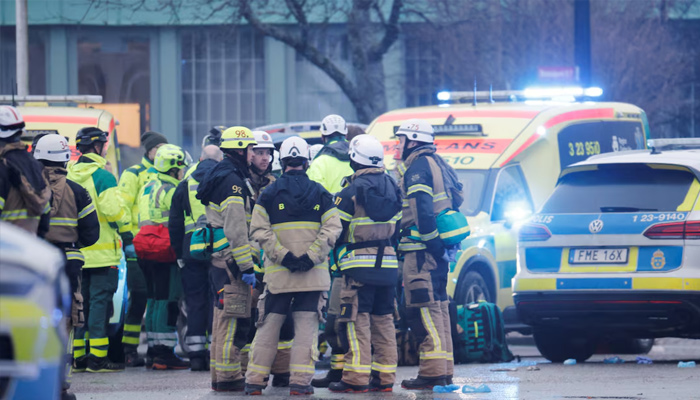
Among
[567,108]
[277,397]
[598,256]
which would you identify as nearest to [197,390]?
[277,397]

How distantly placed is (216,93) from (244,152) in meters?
22.9

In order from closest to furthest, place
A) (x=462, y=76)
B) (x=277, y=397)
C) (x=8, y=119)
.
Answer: (x=8, y=119)
(x=277, y=397)
(x=462, y=76)

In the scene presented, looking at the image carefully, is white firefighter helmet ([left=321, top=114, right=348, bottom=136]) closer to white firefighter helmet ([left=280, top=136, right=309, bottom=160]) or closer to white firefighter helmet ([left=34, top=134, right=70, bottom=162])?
white firefighter helmet ([left=280, top=136, right=309, bottom=160])

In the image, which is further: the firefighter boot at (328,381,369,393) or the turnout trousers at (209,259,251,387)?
the turnout trousers at (209,259,251,387)

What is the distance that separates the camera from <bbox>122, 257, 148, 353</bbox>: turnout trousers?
11.7m

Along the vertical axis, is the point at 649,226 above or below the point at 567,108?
Result: below

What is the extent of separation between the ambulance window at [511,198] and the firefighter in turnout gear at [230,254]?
13.6ft

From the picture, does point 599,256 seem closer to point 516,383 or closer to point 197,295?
point 516,383

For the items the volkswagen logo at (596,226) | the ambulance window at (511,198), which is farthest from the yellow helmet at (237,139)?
the ambulance window at (511,198)

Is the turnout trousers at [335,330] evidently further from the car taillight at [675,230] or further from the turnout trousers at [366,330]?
the car taillight at [675,230]

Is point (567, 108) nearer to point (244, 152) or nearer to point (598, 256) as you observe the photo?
point (598, 256)

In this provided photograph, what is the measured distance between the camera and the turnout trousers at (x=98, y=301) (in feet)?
35.2

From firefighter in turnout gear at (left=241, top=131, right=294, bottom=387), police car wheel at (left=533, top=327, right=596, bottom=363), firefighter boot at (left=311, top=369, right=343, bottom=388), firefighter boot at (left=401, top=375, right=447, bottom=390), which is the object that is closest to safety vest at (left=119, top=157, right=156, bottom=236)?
firefighter in turnout gear at (left=241, top=131, right=294, bottom=387)

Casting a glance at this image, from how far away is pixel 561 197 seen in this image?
11.2m
